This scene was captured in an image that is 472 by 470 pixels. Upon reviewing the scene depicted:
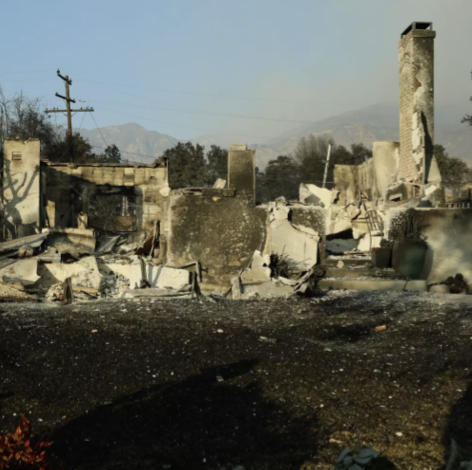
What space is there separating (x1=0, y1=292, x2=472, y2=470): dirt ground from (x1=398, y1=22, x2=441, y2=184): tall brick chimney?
10414mm

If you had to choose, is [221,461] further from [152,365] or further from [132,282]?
[132,282]

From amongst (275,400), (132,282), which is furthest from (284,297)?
(275,400)

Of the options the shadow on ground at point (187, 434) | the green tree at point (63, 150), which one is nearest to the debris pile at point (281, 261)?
the shadow on ground at point (187, 434)

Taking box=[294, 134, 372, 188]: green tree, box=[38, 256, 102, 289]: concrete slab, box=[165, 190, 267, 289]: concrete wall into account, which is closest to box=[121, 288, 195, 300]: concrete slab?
box=[38, 256, 102, 289]: concrete slab

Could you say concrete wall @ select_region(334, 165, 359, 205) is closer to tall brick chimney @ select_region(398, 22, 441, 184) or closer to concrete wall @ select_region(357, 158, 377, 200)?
concrete wall @ select_region(357, 158, 377, 200)

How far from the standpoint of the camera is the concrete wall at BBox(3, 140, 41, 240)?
21.2 m

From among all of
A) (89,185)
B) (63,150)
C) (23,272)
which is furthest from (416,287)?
(63,150)

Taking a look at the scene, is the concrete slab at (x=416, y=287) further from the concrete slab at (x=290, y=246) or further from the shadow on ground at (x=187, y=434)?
the shadow on ground at (x=187, y=434)

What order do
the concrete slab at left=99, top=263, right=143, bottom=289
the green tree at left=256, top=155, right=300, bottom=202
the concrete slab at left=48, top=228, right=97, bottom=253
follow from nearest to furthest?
1. the concrete slab at left=99, top=263, right=143, bottom=289
2. the concrete slab at left=48, top=228, right=97, bottom=253
3. the green tree at left=256, top=155, right=300, bottom=202

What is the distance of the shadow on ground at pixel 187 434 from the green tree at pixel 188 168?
37.0 m

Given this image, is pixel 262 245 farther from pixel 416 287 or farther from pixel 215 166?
pixel 215 166

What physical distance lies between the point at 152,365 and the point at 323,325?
2535 mm

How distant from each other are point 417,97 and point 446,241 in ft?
26.8

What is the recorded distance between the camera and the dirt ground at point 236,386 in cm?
321
